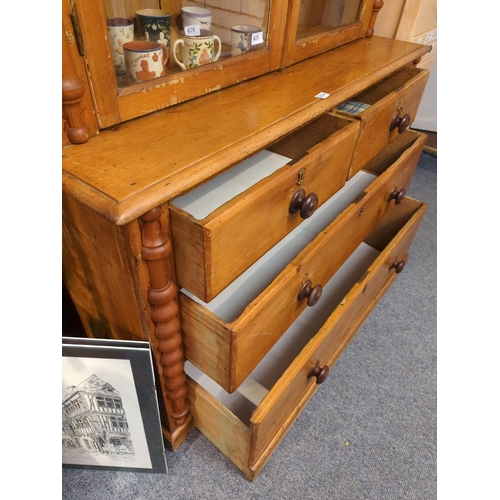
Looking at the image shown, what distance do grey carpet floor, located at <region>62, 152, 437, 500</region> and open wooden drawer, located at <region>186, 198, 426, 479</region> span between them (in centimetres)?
Result: 6

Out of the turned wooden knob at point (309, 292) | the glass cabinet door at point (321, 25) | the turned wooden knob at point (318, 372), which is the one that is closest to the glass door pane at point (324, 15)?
the glass cabinet door at point (321, 25)

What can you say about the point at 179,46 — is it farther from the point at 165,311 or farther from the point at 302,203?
the point at 165,311

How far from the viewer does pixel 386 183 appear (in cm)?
105

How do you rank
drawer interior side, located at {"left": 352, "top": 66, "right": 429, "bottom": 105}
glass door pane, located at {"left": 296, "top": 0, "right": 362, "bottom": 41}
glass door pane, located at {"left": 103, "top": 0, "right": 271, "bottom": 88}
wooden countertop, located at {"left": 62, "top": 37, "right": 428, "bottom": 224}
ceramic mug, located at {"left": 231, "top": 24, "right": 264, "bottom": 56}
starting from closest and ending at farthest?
wooden countertop, located at {"left": 62, "top": 37, "right": 428, "bottom": 224}
glass door pane, located at {"left": 103, "top": 0, "right": 271, "bottom": 88}
ceramic mug, located at {"left": 231, "top": 24, "right": 264, "bottom": 56}
glass door pane, located at {"left": 296, "top": 0, "right": 362, "bottom": 41}
drawer interior side, located at {"left": 352, "top": 66, "right": 429, "bottom": 105}

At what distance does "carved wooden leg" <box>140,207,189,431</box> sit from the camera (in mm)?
560

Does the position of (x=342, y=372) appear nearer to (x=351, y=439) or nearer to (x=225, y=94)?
(x=351, y=439)

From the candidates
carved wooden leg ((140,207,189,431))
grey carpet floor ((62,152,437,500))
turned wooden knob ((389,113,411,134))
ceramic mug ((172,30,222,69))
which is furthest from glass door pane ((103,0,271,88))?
grey carpet floor ((62,152,437,500))

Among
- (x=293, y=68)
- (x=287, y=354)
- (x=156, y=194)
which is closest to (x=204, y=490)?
(x=287, y=354)

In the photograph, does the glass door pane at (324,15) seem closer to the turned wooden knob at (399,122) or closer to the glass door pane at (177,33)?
the glass door pane at (177,33)

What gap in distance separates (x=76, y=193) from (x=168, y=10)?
41 cm

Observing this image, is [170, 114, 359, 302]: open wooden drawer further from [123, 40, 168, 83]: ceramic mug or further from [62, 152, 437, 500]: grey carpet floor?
[62, 152, 437, 500]: grey carpet floor

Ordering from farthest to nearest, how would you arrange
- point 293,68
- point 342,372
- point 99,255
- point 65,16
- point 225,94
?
point 342,372, point 293,68, point 225,94, point 99,255, point 65,16

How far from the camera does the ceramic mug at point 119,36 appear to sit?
59 centimetres

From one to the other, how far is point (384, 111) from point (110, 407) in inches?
33.8
